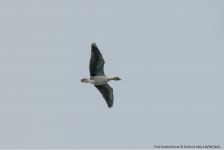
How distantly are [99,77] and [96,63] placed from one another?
1.19m

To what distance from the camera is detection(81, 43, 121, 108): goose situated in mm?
23922

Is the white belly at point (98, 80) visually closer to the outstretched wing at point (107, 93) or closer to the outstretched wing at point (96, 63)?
the outstretched wing at point (96, 63)

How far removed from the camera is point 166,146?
78.8 feet

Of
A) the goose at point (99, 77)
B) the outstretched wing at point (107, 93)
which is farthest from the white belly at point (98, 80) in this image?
the outstretched wing at point (107, 93)

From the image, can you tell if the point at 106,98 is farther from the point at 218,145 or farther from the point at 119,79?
the point at 218,145

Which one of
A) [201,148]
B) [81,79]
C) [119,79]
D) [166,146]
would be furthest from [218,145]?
[81,79]

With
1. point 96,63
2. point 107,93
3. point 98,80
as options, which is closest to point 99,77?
point 98,80

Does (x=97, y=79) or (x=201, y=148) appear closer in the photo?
(x=201, y=148)

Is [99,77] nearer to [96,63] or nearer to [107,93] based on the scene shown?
[96,63]

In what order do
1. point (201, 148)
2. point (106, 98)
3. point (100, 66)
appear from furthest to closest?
1. point (106, 98)
2. point (100, 66)
3. point (201, 148)

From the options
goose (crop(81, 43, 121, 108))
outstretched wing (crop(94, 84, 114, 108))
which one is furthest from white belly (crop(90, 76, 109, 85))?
outstretched wing (crop(94, 84, 114, 108))

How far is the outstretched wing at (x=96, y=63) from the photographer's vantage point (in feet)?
78.1

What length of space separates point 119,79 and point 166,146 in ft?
18.5

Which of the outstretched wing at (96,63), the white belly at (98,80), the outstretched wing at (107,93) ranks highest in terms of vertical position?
the outstretched wing at (96,63)
